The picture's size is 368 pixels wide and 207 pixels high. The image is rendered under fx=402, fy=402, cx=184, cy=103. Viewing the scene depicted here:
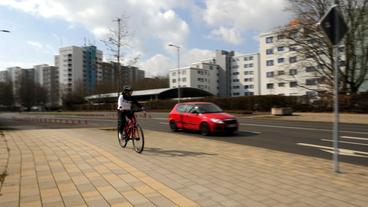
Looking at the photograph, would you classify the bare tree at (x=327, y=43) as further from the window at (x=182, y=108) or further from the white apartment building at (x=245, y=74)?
the white apartment building at (x=245, y=74)

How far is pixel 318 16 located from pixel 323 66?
493 cm

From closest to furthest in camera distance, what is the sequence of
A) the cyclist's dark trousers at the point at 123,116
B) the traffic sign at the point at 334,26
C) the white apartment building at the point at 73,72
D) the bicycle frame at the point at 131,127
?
the traffic sign at the point at 334,26 → the bicycle frame at the point at 131,127 → the cyclist's dark trousers at the point at 123,116 → the white apartment building at the point at 73,72

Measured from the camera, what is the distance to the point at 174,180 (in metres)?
6.89

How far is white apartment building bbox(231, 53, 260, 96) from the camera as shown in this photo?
127 meters

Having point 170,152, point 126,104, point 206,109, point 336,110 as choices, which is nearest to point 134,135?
point 126,104

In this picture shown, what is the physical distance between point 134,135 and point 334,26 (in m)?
5.77

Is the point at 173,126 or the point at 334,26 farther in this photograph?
the point at 173,126

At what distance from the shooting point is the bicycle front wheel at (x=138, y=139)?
10.4 m

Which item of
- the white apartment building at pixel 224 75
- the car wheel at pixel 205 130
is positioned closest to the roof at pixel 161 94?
the white apartment building at pixel 224 75

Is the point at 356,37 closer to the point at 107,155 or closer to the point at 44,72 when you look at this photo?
the point at 107,155

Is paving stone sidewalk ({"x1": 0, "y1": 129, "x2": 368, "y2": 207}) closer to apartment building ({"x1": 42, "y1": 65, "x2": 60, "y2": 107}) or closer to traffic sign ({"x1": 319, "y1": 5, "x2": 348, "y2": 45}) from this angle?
traffic sign ({"x1": 319, "y1": 5, "x2": 348, "y2": 45})

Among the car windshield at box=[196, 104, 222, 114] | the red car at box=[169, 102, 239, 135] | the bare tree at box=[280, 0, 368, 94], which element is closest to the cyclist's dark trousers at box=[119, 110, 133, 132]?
the red car at box=[169, 102, 239, 135]

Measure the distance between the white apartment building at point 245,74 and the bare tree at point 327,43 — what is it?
8180 centimetres

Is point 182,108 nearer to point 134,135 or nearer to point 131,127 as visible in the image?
point 131,127
